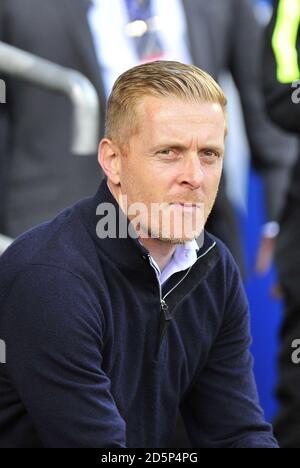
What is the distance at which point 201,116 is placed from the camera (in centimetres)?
232

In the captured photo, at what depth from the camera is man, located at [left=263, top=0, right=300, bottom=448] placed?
3.58 m

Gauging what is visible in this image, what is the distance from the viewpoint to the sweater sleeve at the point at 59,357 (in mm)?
2283

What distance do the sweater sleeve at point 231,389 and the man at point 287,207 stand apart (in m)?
1.04

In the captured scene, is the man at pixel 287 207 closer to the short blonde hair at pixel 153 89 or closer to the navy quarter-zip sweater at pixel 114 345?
the navy quarter-zip sweater at pixel 114 345

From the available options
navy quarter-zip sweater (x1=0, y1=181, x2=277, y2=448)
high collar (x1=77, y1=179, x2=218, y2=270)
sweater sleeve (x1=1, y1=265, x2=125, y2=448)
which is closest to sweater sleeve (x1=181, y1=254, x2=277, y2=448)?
navy quarter-zip sweater (x1=0, y1=181, x2=277, y2=448)

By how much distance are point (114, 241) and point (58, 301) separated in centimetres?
19

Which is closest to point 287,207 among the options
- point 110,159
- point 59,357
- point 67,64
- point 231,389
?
point 67,64

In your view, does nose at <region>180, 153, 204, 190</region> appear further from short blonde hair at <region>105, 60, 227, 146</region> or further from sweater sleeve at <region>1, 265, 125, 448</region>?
sweater sleeve at <region>1, 265, 125, 448</region>

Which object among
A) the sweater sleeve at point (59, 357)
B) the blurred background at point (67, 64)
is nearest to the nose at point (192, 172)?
the sweater sleeve at point (59, 357)

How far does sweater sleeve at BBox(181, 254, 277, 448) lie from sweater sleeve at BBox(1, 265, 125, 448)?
1.21 ft
